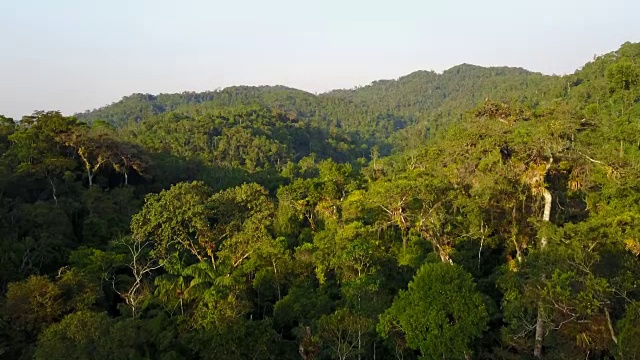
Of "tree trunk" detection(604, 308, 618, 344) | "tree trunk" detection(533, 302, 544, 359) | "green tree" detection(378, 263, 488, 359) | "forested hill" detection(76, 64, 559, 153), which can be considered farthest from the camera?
"forested hill" detection(76, 64, 559, 153)

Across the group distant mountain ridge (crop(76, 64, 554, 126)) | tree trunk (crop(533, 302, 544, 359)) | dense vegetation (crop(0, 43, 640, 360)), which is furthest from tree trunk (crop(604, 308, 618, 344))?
distant mountain ridge (crop(76, 64, 554, 126))

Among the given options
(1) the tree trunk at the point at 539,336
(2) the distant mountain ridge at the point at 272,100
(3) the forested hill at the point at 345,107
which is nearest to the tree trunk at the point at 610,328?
(1) the tree trunk at the point at 539,336

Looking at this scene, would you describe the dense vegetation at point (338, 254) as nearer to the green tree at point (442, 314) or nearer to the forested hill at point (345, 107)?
the green tree at point (442, 314)

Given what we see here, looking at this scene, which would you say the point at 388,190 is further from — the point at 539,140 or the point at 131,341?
the point at 131,341

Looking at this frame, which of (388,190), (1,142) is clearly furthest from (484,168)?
(1,142)

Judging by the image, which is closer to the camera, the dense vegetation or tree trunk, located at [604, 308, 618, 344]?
tree trunk, located at [604, 308, 618, 344]

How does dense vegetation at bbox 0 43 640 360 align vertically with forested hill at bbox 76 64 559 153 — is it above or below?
below

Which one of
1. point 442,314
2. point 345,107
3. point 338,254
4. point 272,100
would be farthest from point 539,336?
point 272,100

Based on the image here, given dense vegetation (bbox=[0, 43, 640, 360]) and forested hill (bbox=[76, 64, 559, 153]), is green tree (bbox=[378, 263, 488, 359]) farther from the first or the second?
forested hill (bbox=[76, 64, 559, 153])
